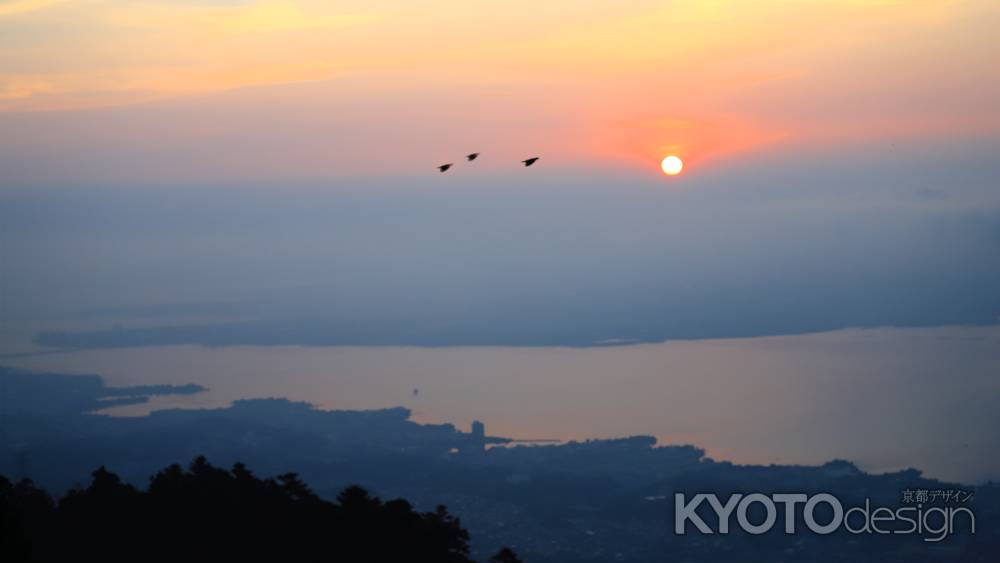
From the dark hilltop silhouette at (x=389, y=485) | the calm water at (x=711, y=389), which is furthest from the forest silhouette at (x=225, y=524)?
the calm water at (x=711, y=389)

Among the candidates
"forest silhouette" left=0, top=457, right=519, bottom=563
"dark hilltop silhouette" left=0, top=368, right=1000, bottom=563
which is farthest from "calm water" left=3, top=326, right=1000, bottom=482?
"forest silhouette" left=0, top=457, right=519, bottom=563

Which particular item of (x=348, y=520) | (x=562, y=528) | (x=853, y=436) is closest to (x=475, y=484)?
(x=562, y=528)

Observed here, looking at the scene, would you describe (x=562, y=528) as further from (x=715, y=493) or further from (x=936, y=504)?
(x=936, y=504)

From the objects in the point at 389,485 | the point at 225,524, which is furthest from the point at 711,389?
the point at 225,524

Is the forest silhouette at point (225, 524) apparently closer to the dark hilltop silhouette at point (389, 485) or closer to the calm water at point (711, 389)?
the dark hilltop silhouette at point (389, 485)

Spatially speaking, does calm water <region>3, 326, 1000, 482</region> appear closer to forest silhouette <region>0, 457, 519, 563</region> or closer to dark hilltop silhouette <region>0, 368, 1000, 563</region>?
dark hilltop silhouette <region>0, 368, 1000, 563</region>

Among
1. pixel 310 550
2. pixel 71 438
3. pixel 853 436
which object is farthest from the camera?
pixel 853 436

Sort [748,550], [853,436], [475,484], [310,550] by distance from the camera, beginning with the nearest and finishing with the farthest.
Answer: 1. [310,550]
2. [748,550]
3. [475,484]
4. [853,436]

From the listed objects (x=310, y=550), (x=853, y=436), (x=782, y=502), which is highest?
(x=853, y=436)
